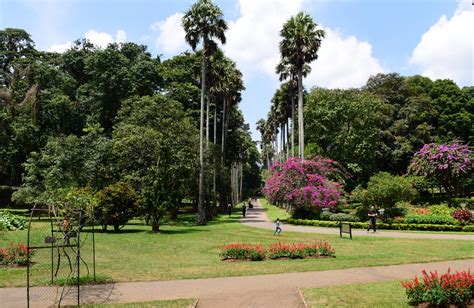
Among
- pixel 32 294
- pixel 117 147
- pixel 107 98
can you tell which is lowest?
pixel 32 294

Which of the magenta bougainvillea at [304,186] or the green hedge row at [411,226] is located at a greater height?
the magenta bougainvillea at [304,186]

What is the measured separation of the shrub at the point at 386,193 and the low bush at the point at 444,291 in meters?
23.8

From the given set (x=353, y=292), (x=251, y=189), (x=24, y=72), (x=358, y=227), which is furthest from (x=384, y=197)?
(x=251, y=189)

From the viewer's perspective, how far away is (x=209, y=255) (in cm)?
1953

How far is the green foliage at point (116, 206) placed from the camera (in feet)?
95.2

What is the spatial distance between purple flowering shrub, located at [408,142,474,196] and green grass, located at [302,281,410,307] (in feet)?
→ 108

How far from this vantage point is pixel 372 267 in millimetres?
15641

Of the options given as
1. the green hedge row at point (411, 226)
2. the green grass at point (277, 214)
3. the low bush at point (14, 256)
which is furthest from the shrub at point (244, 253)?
the green grass at point (277, 214)

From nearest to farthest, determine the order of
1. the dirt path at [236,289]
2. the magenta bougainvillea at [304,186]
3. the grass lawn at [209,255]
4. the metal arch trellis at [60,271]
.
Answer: the dirt path at [236,289] < the metal arch trellis at [60,271] < the grass lawn at [209,255] < the magenta bougainvillea at [304,186]

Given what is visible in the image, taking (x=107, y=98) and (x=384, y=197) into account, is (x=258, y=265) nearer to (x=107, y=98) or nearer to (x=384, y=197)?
(x=384, y=197)

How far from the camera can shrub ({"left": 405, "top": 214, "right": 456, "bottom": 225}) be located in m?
30.2

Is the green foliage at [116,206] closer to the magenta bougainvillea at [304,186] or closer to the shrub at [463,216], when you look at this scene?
the magenta bougainvillea at [304,186]

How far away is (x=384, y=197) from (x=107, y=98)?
35704mm

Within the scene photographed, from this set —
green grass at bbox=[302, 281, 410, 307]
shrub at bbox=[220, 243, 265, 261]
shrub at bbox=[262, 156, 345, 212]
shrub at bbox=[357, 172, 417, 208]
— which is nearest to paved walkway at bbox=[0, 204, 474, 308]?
green grass at bbox=[302, 281, 410, 307]
